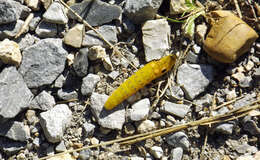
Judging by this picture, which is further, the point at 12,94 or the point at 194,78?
the point at 194,78

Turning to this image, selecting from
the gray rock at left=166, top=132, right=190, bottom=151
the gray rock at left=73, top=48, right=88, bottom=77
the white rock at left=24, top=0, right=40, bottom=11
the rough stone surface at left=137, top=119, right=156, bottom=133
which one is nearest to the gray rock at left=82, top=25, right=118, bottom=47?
the gray rock at left=73, top=48, right=88, bottom=77

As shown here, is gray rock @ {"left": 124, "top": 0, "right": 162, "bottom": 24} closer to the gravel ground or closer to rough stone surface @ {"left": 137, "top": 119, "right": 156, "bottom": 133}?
the gravel ground

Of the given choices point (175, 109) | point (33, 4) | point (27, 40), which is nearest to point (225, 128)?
point (175, 109)

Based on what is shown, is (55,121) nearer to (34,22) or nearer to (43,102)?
(43,102)

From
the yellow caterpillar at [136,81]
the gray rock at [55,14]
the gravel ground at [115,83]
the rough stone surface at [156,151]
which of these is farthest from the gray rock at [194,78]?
the gray rock at [55,14]

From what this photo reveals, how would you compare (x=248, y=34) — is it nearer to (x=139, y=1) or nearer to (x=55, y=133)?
(x=139, y=1)

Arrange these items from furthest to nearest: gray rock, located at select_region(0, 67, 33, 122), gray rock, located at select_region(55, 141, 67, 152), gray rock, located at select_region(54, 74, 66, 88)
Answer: gray rock, located at select_region(54, 74, 66, 88) < gray rock, located at select_region(55, 141, 67, 152) < gray rock, located at select_region(0, 67, 33, 122)

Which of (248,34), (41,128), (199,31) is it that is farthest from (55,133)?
(248,34)
